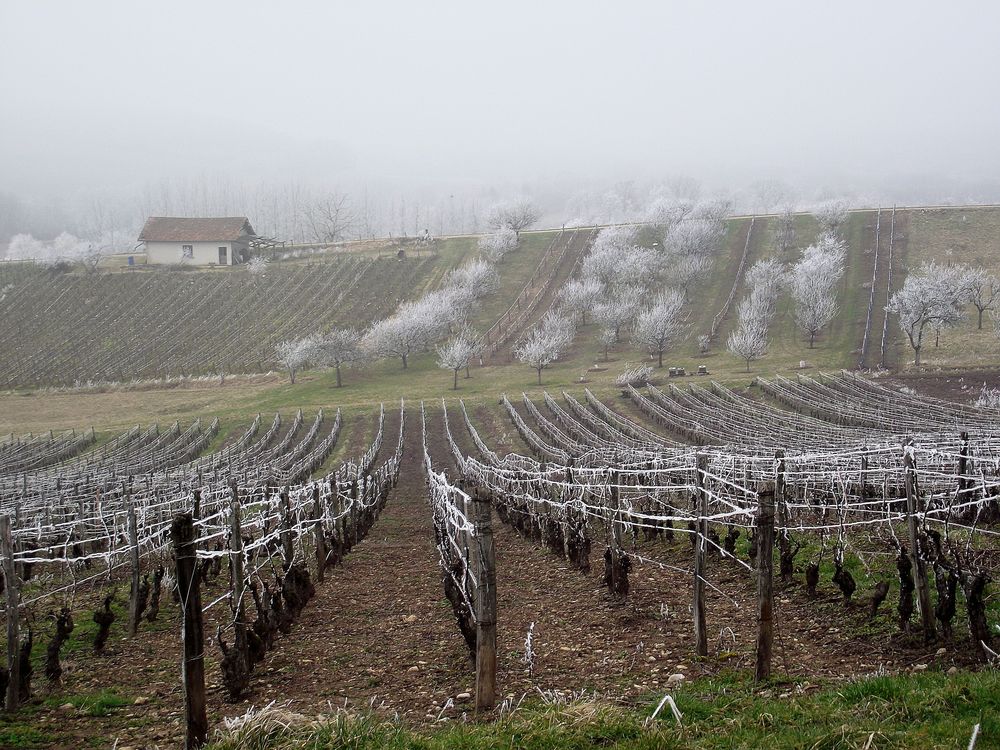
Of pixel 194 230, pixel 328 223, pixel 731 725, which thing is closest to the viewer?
pixel 731 725

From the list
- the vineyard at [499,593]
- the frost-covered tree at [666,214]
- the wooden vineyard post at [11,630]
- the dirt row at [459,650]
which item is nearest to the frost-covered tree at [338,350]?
the vineyard at [499,593]

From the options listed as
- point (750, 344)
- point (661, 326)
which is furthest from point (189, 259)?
point (750, 344)

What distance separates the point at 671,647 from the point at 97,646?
778 centimetres

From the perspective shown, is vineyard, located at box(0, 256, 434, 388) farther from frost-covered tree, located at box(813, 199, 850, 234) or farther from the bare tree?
frost-covered tree, located at box(813, 199, 850, 234)

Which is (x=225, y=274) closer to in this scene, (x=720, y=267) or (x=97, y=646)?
(x=720, y=267)

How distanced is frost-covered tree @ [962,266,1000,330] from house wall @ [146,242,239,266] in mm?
81272

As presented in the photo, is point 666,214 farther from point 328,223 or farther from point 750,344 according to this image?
point 328,223

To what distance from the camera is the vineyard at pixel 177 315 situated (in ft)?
226

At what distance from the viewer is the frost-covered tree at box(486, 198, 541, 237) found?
350 ft

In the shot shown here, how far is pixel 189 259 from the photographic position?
3910 inches

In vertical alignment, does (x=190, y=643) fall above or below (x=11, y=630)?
above

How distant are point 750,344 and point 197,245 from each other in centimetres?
7356

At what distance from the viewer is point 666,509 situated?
19062mm

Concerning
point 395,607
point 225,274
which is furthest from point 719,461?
point 225,274
